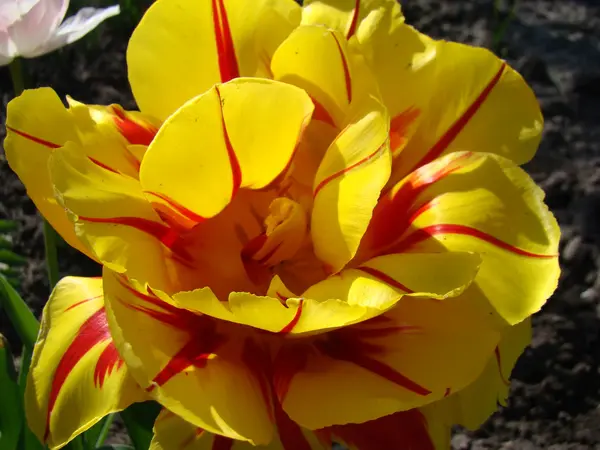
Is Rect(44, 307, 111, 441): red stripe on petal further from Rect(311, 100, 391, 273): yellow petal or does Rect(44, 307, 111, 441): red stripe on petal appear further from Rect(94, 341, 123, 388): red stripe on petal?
Rect(311, 100, 391, 273): yellow petal

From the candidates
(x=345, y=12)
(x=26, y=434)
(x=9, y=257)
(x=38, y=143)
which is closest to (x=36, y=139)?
(x=38, y=143)

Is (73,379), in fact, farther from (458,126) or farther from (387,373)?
(458,126)

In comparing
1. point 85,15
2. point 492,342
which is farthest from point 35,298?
point 492,342

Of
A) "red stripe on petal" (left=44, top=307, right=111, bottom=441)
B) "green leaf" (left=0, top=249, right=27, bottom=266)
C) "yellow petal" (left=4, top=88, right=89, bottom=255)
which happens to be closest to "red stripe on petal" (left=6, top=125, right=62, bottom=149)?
"yellow petal" (left=4, top=88, right=89, bottom=255)

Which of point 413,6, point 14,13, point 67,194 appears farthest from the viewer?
point 413,6

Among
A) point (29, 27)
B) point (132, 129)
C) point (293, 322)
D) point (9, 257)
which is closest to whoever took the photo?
point (293, 322)

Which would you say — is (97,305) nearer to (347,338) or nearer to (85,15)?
(347,338)

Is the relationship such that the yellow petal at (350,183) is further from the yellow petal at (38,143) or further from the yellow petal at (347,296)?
the yellow petal at (38,143)
